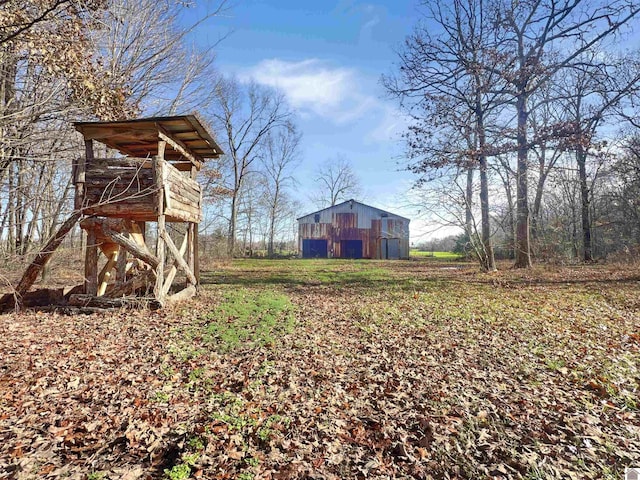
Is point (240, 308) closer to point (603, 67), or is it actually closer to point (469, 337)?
point (469, 337)

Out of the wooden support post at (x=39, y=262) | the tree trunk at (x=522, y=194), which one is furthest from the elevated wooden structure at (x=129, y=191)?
the tree trunk at (x=522, y=194)

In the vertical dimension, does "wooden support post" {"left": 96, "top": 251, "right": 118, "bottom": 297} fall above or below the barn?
below

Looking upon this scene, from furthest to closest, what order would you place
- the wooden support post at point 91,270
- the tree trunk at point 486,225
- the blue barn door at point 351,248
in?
the blue barn door at point 351,248, the tree trunk at point 486,225, the wooden support post at point 91,270

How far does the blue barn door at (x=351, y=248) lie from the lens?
31541mm

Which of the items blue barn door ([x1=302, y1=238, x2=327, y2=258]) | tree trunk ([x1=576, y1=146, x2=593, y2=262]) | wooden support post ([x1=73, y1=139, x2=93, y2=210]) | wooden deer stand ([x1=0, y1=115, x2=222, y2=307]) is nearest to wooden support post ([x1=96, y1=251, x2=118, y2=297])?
wooden deer stand ([x1=0, y1=115, x2=222, y2=307])

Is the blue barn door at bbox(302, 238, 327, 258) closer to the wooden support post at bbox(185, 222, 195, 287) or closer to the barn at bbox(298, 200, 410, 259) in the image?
the barn at bbox(298, 200, 410, 259)

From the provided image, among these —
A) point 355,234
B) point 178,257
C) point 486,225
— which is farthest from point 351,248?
point 178,257

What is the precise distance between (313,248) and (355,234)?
457 cm

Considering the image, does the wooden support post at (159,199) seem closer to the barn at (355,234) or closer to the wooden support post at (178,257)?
the wooden support post at (178,257)

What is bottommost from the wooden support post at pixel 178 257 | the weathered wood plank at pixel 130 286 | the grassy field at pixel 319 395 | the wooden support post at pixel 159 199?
the grassy field at pixel 319 395

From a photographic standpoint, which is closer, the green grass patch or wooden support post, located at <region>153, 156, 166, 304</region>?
the green grass patch

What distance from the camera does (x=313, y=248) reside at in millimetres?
32438

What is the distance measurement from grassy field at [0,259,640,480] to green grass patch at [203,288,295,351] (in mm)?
67

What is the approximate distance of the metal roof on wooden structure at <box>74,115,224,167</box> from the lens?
7077 mm
